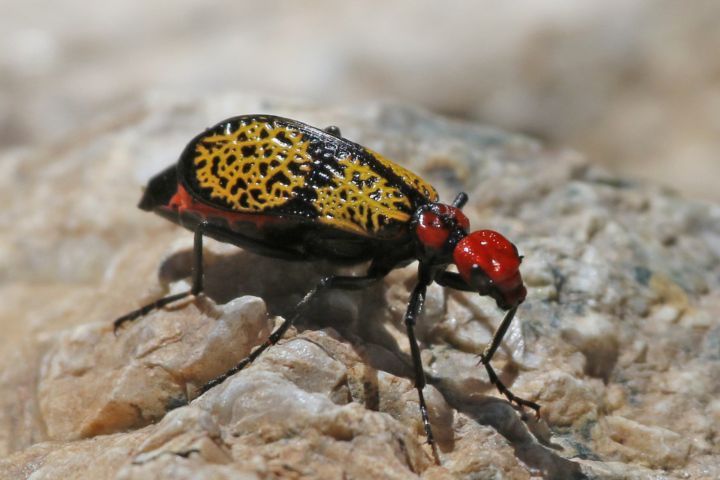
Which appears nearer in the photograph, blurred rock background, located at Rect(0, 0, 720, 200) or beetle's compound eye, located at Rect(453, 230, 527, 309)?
beetle's compound eye, located at Rect(453, 230, 527, 309)

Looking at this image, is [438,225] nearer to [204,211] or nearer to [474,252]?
[474,252]

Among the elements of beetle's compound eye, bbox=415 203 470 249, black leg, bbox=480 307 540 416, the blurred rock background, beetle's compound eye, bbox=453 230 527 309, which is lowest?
black leg, bbox=480 307 540 416

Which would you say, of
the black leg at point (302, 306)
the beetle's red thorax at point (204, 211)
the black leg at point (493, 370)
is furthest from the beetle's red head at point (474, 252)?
the beetle's red thorax at point (204, 211)

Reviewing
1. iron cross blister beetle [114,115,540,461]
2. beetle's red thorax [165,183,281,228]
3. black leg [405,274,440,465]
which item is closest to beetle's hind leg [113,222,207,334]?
iron cross blister beetle [114,115,540,461]

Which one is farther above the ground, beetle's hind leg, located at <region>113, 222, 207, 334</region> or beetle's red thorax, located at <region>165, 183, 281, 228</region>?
beetle's red thorax, located at <region>165, 183, 281, 228</region>

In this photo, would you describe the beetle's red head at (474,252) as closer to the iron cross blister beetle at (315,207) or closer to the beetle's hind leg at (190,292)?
the iron cross blister beetle at (315,207)

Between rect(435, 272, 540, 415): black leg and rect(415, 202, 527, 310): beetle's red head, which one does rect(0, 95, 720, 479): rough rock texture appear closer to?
rect(435, 272, 540, 415): black leg

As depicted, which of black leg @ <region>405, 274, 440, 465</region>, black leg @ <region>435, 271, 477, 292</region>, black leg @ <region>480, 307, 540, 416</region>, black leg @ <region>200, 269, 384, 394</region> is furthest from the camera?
black leg @ <region>435, 271, 477, 292</region>
